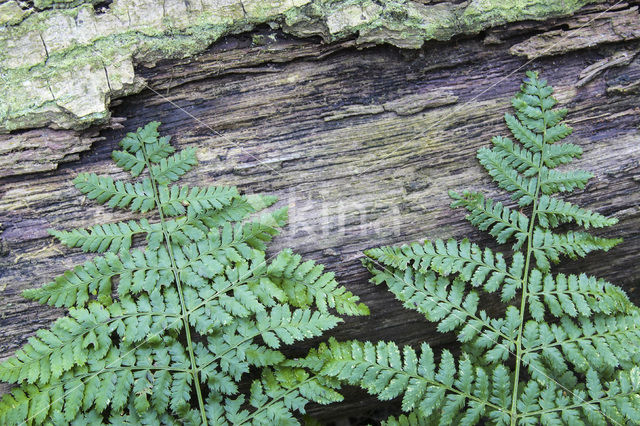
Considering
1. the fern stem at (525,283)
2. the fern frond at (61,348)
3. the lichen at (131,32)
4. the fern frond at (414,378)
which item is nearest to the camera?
the fern frond at (61,348)

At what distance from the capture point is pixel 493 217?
3.19 meters

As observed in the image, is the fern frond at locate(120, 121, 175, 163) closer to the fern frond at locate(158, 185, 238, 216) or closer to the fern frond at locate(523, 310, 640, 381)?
the fern frond at locate(158, 185, 238, 216)

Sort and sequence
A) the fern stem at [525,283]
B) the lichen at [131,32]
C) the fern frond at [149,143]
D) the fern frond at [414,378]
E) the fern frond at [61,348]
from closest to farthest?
1. the fern frond at [61,348]
2. the fern frond at [414,378]
3. the fern stem at [525,283]
4. the lichen at [131,32]
5. the fern frond at [149,143]

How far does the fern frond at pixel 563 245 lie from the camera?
3.12 meters

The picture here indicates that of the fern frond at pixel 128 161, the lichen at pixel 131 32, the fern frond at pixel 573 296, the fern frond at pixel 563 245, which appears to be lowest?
the fern frond at pixel 573 296

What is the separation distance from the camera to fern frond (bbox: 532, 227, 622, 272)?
3.12 m

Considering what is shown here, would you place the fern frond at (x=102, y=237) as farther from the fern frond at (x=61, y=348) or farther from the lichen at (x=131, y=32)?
the lichen at (x=131, y=32)

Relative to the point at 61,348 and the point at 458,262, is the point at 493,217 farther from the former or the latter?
the point at 61,348

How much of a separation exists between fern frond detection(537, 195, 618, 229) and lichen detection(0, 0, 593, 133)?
49.6 inches

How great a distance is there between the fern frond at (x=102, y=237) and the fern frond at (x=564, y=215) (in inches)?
98.9

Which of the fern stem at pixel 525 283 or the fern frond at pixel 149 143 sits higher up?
the fern frond at pixel 149 143

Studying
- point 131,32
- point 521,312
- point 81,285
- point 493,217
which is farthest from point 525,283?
point 131,32

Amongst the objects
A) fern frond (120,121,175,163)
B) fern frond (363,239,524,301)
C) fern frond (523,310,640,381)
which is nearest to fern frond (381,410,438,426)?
fern frond (523,310,640,381)

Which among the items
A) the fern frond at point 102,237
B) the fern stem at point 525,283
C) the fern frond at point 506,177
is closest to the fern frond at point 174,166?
the fern frond at point 102,237
